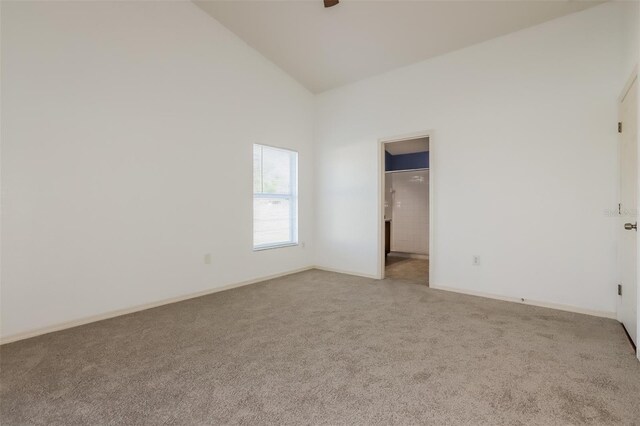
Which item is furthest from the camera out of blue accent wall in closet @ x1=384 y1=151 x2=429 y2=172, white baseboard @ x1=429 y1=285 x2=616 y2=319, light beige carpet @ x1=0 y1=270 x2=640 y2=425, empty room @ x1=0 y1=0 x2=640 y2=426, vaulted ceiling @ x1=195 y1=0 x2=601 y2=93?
blue accent wall in closet @ x1=384 y1=151 x2=429 y2=172

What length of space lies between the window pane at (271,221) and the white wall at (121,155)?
0.21 meters

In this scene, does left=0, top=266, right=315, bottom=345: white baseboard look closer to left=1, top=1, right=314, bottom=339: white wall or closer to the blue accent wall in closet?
left=1, top=1, right=314, bottom=339: white wall

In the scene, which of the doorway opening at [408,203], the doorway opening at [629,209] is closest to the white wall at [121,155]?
the doorway opening at [408,203]

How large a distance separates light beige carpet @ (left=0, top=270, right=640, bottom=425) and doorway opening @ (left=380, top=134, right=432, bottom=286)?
136 inches

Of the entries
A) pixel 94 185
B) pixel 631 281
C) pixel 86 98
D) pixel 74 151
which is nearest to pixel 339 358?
pixel 631 281

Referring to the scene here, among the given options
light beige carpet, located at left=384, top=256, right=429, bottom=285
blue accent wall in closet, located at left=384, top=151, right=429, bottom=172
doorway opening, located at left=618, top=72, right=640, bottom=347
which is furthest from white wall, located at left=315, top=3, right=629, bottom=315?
blue accent wall in closet, located at left=384, top=151, right=429, bottom=172

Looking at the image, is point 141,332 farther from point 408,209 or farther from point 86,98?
point 408,209

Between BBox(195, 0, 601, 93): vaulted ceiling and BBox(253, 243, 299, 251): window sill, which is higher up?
BBox(195, 0, 601, 93): vaulted ceiling

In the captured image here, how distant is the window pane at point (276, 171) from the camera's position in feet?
14.7

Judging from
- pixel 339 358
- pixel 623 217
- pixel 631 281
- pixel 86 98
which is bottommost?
pixel 339 358

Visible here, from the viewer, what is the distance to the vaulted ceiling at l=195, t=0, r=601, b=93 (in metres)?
3.04

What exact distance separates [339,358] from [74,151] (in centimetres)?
293

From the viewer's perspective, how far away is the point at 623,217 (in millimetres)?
2621

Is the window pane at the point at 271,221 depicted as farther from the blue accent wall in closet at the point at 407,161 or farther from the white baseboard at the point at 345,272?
the blue accent wall in closet at the point at 407,161
